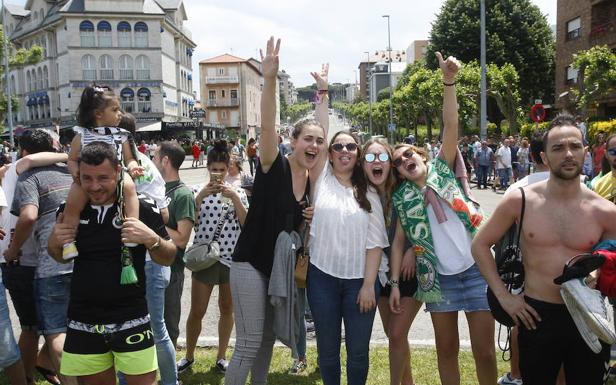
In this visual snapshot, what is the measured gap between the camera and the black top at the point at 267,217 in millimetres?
3564

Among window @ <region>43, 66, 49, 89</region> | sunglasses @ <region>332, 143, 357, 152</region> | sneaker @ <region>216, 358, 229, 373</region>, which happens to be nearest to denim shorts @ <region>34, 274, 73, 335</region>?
sneaker @ <region>216, 358, 229, 373</region>

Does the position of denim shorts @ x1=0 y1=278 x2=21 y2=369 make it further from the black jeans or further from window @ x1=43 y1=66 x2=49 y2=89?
window @ x1=43 y1=66 x2=49 y2=89

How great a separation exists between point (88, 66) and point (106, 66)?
1603mm

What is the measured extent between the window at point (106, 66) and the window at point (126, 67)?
0.91 metres

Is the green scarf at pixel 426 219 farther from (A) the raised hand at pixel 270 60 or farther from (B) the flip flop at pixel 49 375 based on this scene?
(B) the flip flop at pixel 49 375

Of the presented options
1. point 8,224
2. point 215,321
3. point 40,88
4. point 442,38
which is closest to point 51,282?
point 8,224

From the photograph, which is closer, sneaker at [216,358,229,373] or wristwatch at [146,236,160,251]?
wristwatch at [146,236,160,251]

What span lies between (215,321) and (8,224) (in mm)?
2634

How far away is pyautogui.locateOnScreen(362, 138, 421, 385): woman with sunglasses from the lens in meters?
3.78

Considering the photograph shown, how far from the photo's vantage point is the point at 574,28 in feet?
106

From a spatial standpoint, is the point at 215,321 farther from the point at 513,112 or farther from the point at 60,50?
the point at 60,50

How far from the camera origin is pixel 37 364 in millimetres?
4648

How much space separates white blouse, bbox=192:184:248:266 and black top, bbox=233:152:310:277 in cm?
125

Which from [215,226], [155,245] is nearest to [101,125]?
[155,245]
